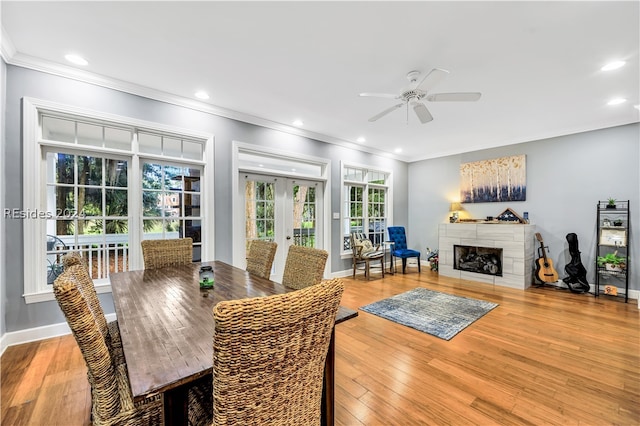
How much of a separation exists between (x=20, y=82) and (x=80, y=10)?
4.05ft

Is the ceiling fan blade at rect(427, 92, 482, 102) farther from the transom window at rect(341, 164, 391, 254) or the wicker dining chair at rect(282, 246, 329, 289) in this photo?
the transom window at rect(341, 164, 391, 254)

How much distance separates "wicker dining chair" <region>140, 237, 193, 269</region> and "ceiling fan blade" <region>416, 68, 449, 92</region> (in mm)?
2774

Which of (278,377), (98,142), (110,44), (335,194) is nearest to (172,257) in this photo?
(98,142)

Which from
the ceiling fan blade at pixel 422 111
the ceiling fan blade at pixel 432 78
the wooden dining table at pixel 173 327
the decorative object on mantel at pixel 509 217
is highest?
the ceiling fan blade at pixel 432 78

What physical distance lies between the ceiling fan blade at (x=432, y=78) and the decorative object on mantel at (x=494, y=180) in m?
3.58

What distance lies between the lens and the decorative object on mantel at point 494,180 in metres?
4.96

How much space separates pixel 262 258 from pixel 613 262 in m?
5.01

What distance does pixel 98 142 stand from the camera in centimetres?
296

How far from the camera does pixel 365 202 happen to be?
19.2 feet

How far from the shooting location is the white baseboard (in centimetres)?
243

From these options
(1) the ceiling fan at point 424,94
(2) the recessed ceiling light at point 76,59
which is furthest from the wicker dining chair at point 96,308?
(1) the ceiling fan at point 424,94

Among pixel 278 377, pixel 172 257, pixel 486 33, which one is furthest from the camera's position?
pixel 172 257

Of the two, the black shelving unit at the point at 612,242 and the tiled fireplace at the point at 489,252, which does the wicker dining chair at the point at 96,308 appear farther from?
the black shelving unit at the point at 612,242

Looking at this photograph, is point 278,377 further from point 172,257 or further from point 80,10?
point 80,10
